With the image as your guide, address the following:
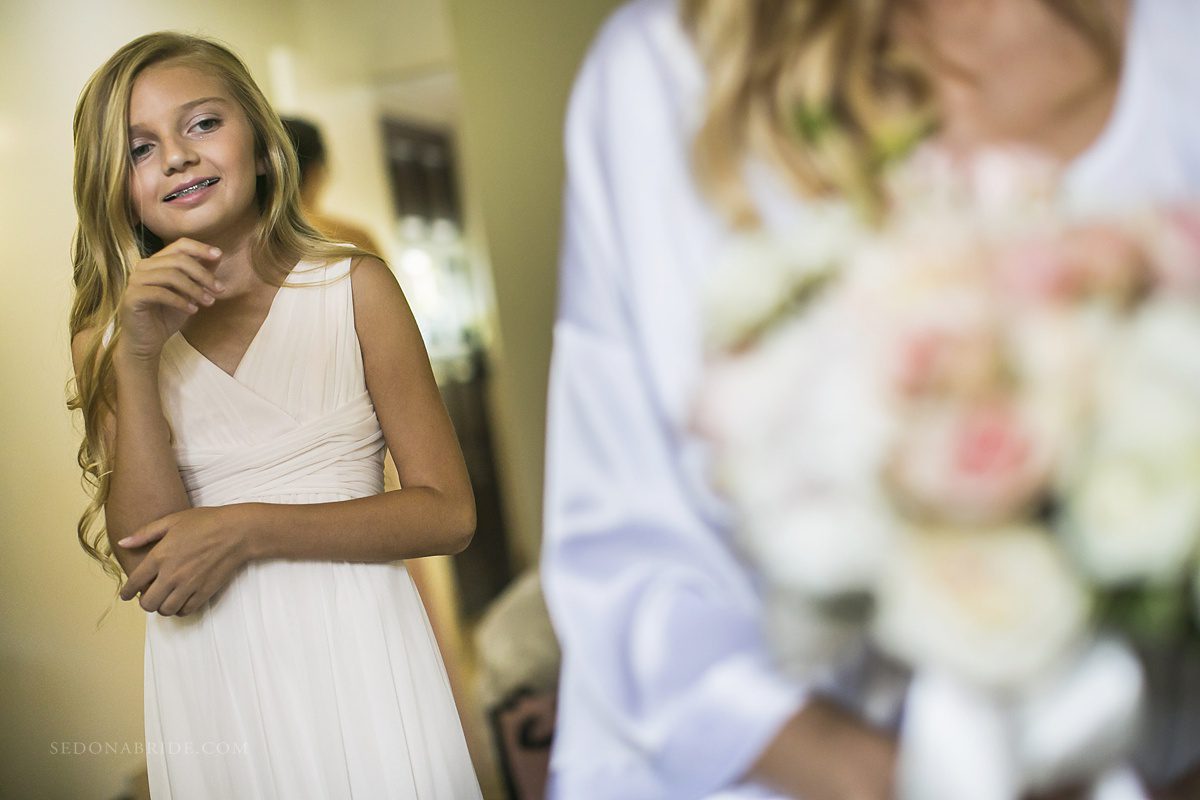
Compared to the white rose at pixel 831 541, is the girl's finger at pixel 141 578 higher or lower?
lower

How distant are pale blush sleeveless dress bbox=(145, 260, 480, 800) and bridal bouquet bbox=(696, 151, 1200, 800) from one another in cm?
56

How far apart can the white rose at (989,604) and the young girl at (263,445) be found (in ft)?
1.95

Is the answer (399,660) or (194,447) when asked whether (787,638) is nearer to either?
(399,660)

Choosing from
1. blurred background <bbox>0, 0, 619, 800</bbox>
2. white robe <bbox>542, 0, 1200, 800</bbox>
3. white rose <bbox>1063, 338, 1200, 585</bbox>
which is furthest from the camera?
blurred background <bbox>0, 0, 619, 800</bbox>

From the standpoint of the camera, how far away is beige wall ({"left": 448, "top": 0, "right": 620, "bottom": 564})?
3.55 feet

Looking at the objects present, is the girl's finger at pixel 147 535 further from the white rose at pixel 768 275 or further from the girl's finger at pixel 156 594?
the white rose at pixel 768 275

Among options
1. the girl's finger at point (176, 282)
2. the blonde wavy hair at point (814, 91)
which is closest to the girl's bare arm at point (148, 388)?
the girl's finger at point (176, 282)

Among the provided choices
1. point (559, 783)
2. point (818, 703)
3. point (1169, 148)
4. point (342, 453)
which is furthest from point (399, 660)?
point (1169, 148)

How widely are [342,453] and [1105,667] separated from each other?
2.38ft

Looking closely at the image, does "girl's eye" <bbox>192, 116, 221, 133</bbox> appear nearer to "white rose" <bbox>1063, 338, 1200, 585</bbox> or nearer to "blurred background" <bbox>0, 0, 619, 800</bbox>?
"blurred background" <bbox>0, 0, 619, 800</bbox>

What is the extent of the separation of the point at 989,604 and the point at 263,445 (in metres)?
0.75

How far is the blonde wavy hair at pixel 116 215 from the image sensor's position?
3.46 ft

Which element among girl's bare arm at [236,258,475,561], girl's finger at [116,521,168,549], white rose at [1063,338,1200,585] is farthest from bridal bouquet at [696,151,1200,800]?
girl's finger at [116,521,168,549]

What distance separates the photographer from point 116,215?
3.51 feet
